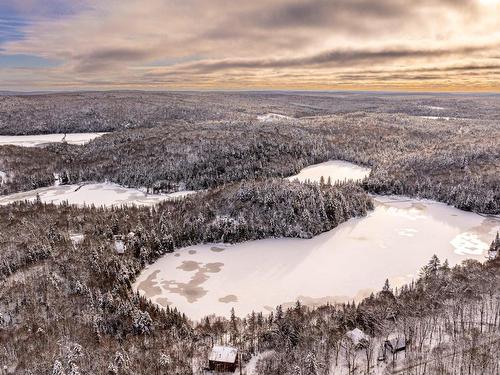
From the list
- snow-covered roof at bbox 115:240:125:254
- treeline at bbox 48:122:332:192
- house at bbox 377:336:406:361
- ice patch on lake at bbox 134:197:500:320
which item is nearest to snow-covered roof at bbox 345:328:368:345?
house at bbox 377:336:406:361

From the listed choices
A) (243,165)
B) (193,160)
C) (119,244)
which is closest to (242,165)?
(243,165)

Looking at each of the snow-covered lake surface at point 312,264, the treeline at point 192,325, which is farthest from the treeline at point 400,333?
the snow-covered lake surface at point 312,264

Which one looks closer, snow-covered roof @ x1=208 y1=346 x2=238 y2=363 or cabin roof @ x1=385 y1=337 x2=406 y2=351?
snow-covered roof @ x1=208 y1=346 x2=238 y2=363

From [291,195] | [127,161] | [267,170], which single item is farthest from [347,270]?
[127,161]

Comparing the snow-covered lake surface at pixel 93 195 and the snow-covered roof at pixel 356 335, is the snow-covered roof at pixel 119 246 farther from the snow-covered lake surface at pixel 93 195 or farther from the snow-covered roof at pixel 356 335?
the snow-covered roof at pixel 356 335

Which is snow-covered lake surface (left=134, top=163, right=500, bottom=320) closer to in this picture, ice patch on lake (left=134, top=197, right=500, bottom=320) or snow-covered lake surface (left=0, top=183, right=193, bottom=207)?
ice patch on lake (left=134, top=197, right=500, bottom=320)

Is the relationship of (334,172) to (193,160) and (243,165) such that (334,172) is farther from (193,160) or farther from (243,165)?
(193,160)

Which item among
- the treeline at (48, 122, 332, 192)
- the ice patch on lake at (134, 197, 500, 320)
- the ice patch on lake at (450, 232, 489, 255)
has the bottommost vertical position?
the ice patch on lake at (450, 232, 489, 255)
